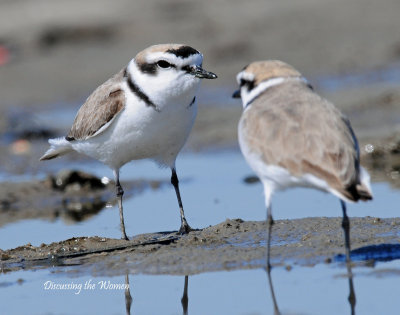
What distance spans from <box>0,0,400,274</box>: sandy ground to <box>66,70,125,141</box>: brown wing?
4.64 feet

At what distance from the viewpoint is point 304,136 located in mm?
5898

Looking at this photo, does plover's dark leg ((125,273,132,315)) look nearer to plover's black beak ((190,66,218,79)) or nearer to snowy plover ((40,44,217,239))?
snowy plover ((40,44,217,239))

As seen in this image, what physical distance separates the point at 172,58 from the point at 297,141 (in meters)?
1.86

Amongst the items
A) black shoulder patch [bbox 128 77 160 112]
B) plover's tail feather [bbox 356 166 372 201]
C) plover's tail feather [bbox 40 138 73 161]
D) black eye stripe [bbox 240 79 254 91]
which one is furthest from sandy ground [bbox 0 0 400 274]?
plover's tail feather [bbox 356 166 372 201]

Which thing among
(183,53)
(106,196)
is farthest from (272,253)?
(106,196)

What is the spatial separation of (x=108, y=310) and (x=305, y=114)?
1.89 m

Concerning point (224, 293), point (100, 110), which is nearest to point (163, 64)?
point (100, 110)

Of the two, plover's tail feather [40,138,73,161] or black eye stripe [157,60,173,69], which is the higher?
black eye stripe [157,60,173,69]

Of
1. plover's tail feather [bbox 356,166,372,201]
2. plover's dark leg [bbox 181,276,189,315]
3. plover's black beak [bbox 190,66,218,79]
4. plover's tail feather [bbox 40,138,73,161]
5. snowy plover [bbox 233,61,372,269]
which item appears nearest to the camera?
plover's tail feather [bbox 356,166,372,201]

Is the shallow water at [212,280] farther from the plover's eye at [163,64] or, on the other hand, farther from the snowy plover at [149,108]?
the plover's eye at [163,64]

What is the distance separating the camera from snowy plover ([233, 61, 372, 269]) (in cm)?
564

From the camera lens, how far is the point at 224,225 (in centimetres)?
773

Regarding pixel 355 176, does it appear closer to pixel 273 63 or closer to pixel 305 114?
pixel 305 114

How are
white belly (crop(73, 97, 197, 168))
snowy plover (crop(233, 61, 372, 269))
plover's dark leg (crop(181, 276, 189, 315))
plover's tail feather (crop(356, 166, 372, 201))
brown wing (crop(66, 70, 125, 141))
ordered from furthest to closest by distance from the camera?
brown wing (crop(66, 70, 125, 141))
white belly (crop(73, 97, 197, 168))
plover's dark leg (crop(181, 276, 189, 315))
snowy plover (crop(233, 61, 372, 269))
plover's tail feather (crop(356, 166, 372, 201))
